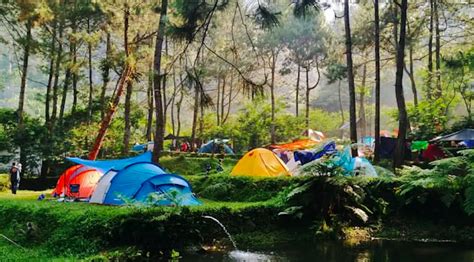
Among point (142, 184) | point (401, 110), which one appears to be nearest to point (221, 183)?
point (142, 184)

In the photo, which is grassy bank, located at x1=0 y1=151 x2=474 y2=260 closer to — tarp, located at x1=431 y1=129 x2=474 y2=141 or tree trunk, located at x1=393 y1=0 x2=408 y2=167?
tree trunk, located at x1=393 y1=0 x2=408 y2=167

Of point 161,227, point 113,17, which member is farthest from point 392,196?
point 113,17

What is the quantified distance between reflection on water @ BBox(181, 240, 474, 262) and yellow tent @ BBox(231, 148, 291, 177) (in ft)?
21.4

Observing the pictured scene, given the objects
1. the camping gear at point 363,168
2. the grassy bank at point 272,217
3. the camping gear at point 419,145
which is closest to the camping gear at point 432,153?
the camping gear at point 419,145

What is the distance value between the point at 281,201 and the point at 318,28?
31.3 metres

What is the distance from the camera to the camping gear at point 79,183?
15844mm

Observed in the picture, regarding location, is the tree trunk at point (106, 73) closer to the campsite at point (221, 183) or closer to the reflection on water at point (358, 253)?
the campsite at point (221, 183)

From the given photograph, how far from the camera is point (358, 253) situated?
1070 centimetres

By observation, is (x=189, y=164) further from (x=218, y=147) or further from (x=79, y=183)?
(x=79, y=183)

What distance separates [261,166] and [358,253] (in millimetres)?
8029

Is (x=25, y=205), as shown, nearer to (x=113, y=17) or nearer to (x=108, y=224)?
(x=108, y=224)

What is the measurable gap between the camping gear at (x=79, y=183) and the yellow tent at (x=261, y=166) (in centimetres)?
493

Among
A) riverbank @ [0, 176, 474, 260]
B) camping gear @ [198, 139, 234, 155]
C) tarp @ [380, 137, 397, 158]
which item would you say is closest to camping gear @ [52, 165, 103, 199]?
riverbank @ [0, 176, 474, 260]

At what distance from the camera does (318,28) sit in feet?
138
